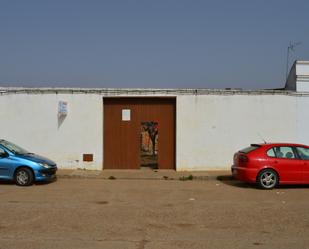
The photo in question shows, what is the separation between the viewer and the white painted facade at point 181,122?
19578mm

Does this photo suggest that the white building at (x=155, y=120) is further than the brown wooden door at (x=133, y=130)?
No

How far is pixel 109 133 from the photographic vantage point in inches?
788

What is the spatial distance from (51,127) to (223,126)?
6986 millimetres

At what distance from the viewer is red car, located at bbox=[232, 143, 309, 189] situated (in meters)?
14.9

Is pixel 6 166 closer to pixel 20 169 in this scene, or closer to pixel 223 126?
pixel 20 169

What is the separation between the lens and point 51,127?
19.6 m

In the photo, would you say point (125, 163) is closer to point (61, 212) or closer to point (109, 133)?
point (109, 133)

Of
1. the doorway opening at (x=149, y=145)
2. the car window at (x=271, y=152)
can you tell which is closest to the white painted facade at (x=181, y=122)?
the doorway opening at (x=149, y=145)

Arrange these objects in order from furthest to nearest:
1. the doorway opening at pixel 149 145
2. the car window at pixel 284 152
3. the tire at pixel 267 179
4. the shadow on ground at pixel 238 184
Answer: the doorway opening at pixel 149 145 < the shadow on ground at pixel 238 184 < the car window at pixel 284 152 < the tire at pixel 267 179

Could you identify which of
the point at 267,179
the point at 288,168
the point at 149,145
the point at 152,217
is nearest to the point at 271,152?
the point at 288,168

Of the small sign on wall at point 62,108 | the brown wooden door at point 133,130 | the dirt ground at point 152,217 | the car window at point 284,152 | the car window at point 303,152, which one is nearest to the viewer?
the dirt ground at point 152,217

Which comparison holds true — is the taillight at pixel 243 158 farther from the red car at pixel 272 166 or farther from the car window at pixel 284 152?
the car window at pixel 284 152

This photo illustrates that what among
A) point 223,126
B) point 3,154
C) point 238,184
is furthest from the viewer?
point 223,126

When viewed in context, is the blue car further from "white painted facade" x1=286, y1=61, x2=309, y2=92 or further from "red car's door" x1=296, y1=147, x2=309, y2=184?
"white painted facade" x1=286, y1=61, x2=309, y2=92
